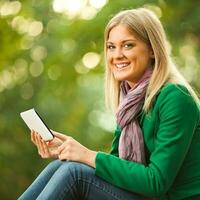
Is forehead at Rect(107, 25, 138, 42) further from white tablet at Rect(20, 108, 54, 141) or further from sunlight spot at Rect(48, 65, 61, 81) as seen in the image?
sunlight spot at Rect(48, 65, 61, 81)

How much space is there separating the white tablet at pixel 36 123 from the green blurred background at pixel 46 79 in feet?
11.1

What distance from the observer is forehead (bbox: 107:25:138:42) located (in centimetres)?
209

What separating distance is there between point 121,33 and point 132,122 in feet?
1.02

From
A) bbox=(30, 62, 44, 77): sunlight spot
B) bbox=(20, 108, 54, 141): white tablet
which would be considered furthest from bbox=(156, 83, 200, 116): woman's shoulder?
bbox=(30, 62, 44, 77): sunlight spot

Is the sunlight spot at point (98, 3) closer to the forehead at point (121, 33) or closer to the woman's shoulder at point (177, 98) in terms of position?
the forehead at point (121, 33)

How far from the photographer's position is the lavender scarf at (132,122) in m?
2.04

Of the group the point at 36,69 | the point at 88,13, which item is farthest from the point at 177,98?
the point at 36,69

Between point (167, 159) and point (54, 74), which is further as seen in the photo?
point (54, 74)

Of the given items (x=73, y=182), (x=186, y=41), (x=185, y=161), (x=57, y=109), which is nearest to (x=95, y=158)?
(x=73, y=182)

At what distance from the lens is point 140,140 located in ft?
6.68

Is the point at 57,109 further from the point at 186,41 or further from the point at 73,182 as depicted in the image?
the point at 73,182

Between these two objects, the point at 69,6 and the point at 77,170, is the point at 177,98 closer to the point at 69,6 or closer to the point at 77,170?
the point at 77,170

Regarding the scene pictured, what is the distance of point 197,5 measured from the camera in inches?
201

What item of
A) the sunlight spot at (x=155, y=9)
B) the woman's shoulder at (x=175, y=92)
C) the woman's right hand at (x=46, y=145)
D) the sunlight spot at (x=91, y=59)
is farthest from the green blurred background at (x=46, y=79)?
the woman's shoulder at (x=175, y=92)
